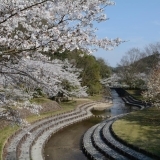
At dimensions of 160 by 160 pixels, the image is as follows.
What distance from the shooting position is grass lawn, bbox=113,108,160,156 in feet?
55.9

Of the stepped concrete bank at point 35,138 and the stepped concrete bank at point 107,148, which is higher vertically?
the stepped concrete bank at point 35,138

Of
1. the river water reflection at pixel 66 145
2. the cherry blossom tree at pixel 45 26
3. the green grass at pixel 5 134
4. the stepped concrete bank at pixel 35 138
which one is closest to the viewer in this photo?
the cherry blossom tree at pixel 45 26

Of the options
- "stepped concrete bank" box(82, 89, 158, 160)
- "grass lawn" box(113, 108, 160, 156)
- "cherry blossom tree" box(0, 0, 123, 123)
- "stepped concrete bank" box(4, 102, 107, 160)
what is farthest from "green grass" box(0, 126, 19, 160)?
"cherry blossom tree" box(0, 0, 123, 123)

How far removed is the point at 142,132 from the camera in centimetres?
2061

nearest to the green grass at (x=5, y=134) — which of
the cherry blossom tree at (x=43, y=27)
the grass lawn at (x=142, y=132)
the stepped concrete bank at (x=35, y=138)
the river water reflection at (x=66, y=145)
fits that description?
the stepped concrete bank at (x=35, y=138)

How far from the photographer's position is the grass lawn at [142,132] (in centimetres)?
1704

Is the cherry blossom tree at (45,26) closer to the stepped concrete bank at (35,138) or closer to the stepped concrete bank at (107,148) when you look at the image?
the stepped concrete bank at (35,138)

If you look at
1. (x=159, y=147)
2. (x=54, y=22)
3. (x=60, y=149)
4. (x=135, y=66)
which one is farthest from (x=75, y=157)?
(x=135, y=66)

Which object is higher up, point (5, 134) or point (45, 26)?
point (45, 26)

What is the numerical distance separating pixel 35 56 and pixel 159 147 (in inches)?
469

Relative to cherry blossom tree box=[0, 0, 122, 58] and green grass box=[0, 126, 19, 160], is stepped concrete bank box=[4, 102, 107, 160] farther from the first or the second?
cherry blossom tree box=[0, 0, 122, 58]

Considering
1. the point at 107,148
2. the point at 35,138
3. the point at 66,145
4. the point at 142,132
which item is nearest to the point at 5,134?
the point at 35,138

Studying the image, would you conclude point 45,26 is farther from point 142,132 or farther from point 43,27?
point 142,132

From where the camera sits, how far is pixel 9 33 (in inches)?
246
